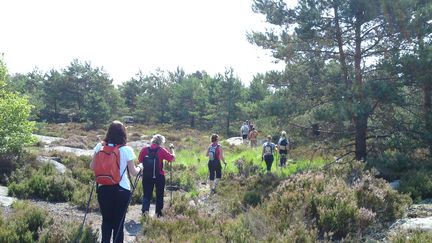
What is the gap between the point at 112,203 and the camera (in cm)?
544

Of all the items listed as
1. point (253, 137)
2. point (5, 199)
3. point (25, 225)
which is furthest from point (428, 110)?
point (253, 137)

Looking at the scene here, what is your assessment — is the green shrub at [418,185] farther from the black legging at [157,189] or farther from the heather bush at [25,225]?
the heather bush at [25,225]

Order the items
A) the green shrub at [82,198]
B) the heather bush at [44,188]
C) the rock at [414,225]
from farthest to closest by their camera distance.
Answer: the heather bush at [44,188] < the green shrub at [82,198] < the rock at [414,225]

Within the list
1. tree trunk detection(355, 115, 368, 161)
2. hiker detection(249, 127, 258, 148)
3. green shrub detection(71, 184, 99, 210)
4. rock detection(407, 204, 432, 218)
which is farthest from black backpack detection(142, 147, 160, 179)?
hiker detection(249, 127, 258, 148)

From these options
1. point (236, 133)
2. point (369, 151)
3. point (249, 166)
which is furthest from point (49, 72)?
point (369, 151)

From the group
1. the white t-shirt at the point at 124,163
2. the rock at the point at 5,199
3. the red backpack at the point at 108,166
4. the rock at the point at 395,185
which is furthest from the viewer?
the rock at the point at 395,185

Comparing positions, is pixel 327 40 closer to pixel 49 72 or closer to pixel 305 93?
pixel 305 93

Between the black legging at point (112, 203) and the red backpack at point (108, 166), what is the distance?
0.11m

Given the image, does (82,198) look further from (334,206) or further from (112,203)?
(334,206)

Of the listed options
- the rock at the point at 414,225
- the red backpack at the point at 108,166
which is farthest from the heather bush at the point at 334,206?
the red backpack at the point at 108,166

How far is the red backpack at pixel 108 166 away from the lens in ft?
17.5

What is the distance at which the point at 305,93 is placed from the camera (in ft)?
48.2

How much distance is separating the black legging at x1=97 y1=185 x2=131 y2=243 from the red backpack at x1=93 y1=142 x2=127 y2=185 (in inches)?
4.4

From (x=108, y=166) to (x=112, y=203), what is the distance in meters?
0.50
